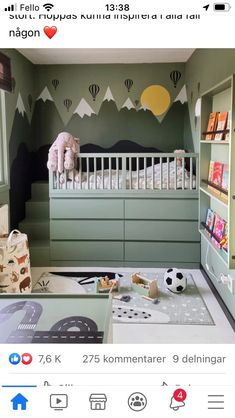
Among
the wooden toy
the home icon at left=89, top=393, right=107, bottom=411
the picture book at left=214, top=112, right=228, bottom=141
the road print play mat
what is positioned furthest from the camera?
the wooden toy

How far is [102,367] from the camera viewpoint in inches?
19.8

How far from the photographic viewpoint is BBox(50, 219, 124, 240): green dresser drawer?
10.6ft

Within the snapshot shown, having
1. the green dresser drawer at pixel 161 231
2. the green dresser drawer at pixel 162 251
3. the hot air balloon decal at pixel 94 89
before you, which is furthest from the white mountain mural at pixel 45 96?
the green dresser drawer at pixel 162 251

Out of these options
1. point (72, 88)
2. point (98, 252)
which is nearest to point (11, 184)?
point (98, 252)

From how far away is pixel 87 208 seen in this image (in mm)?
3223

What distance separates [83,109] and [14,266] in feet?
7.47

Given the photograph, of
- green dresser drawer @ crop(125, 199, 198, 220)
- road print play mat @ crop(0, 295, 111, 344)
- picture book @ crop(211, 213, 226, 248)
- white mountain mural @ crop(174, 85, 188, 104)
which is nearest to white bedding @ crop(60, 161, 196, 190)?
green dresser drawer @ crop(125, 199, 198, 220)

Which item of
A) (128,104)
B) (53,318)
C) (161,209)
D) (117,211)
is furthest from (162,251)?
(53,318)

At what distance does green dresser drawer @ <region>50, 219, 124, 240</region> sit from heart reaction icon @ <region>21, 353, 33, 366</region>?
2.70 meters

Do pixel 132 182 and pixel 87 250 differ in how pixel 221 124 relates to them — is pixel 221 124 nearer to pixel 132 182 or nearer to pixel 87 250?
pixel 132 182

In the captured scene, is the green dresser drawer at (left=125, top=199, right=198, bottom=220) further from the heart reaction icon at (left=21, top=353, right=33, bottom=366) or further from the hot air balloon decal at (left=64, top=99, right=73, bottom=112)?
the heart reaction icon at (left=21, top=353, right=33, bottom=366)

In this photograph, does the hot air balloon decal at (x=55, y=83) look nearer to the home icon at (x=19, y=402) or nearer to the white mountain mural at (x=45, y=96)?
the white mountain mural at (x=45, y=96)
